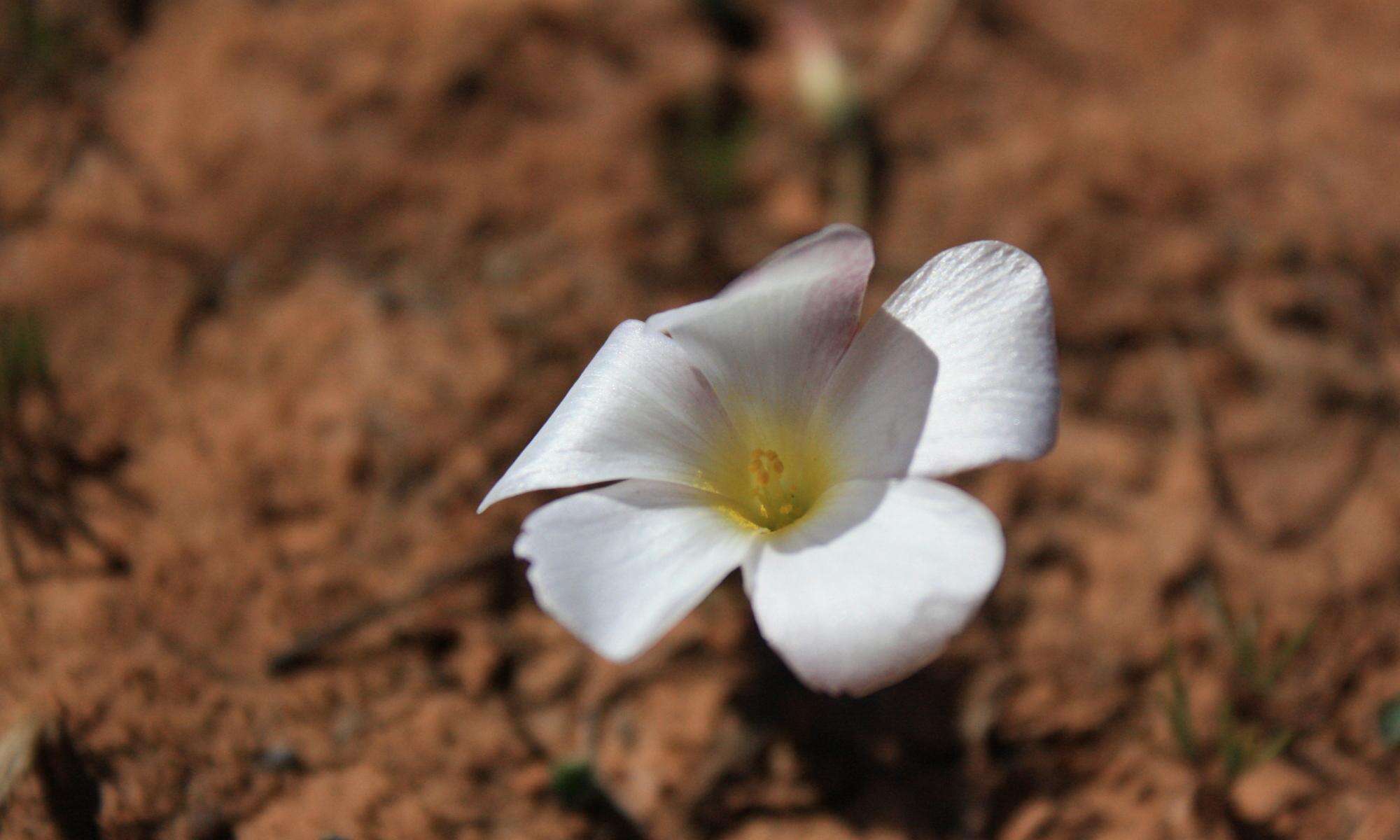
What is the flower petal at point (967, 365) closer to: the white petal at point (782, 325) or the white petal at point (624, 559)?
the white petal at point (782, 325)

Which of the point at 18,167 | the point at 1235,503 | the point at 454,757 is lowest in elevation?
the point at 1235,503

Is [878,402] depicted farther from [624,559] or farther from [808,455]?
[624,559]

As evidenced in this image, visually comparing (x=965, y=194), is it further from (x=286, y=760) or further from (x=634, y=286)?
(x=286, y=760)

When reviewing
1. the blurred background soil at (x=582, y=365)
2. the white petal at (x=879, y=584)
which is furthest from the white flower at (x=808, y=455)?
the blurred background soil at (x=582, y=365)

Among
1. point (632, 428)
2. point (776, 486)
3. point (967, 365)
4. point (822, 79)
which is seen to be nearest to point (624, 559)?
point (632, 428)

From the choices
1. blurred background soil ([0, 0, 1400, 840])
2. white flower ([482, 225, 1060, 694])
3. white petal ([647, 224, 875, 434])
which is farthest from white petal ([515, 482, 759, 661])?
blurred background soil ([0, 0, 1400, 840])

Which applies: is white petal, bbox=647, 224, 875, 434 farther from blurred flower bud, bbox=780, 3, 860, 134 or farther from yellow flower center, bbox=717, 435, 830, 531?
blurred flower bud, bbox=780, 3, 860, 134

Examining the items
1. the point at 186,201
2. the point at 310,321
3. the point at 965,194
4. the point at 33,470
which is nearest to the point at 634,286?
the point at 310,321

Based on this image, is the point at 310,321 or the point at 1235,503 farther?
the point at 310,321
